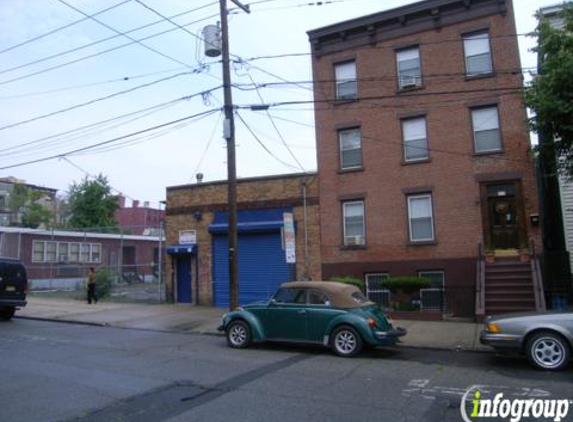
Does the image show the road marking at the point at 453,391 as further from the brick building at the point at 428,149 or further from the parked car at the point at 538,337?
the brick building at the point at 428,149

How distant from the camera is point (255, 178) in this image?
21156mm

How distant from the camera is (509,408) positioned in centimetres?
670

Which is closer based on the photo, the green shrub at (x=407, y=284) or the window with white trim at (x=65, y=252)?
the green shrub at (x=407, y=284)

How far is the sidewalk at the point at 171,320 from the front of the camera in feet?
41.1

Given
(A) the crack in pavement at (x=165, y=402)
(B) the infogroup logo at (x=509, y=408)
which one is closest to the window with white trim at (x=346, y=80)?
(A) the crack in pavement at (x=165, y=402)

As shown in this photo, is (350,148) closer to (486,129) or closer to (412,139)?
(412,139)

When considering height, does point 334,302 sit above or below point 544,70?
below

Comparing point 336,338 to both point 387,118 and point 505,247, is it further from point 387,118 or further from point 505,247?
point 387,118

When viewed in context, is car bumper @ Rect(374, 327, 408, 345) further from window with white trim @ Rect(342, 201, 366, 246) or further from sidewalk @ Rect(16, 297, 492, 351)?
window with white trim @ Rect(342, 201, 366, 246)

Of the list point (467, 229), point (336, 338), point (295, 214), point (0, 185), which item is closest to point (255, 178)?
point (295, 214)

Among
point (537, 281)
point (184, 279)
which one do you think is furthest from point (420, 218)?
Answer: point (184, 279)

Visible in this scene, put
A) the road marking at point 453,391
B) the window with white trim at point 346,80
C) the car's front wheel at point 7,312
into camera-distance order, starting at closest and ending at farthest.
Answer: the road marking at point 453,391, the car's front wheel at point 7,312, the window with white trim at point 346,80

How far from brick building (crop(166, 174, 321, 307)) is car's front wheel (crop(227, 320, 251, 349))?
27.6 feet

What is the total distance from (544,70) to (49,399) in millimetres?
11538
